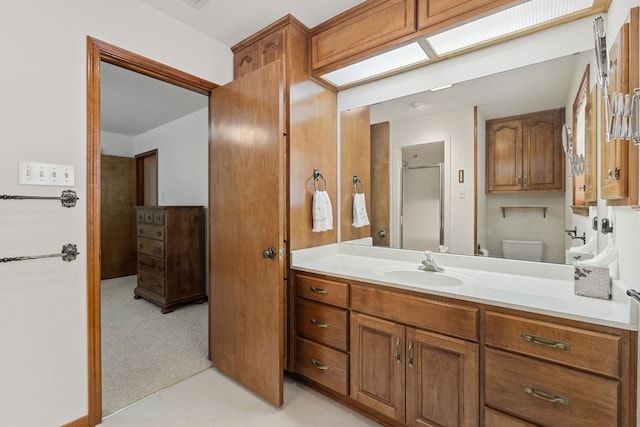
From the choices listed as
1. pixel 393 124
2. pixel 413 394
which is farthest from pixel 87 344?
pixel 393 124

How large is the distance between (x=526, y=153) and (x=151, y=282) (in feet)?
13.1

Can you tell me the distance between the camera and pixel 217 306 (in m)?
2.18

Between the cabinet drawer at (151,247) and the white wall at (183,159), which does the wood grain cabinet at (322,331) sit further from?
the white wall at (183,159)

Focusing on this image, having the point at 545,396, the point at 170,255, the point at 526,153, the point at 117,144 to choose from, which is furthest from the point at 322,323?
the point at 117,144

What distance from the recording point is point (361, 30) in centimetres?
185

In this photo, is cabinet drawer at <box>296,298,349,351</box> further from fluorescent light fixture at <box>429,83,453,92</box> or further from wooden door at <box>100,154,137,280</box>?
wooden door at <box>100,154,137,280</box>

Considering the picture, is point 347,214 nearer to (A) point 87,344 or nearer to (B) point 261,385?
(B) point 261,385

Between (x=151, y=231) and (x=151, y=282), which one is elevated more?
(x=151, y=231)

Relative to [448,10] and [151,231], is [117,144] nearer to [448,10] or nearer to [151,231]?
[151,231]

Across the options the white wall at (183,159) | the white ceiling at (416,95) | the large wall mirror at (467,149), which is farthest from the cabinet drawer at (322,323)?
the white wall at (183,159)

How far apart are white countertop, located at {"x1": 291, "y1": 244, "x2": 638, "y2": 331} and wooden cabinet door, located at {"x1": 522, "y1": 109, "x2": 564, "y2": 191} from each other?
17.9 inches

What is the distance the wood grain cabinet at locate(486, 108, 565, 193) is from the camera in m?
1.58

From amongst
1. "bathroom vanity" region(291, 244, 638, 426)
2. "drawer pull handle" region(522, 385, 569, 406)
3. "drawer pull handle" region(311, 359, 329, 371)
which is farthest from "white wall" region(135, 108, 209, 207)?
"drawer pull handle" region(522, 385, 569, 406)
